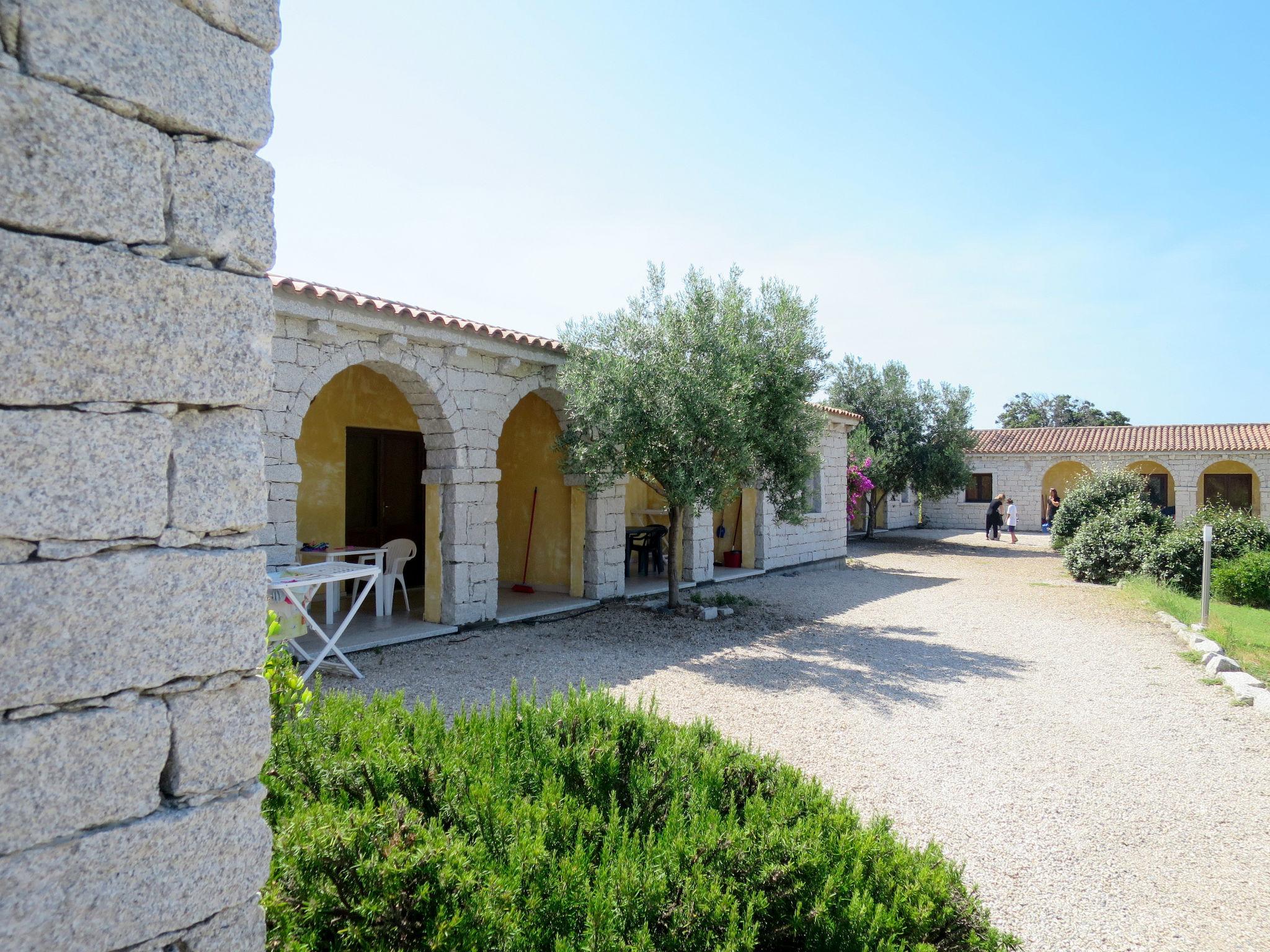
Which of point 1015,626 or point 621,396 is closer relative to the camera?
point 621,396

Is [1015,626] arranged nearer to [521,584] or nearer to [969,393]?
[521,584]

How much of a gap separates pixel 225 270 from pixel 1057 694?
264 inches

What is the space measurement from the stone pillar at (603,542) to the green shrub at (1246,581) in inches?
361

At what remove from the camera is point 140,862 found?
152 centimetres

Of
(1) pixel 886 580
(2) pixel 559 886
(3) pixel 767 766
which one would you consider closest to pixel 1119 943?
(3) pixel 767 766

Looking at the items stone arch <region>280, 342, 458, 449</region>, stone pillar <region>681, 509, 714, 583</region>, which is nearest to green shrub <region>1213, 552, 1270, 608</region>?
stone pillar <region>681, 509, 714, 583</region>

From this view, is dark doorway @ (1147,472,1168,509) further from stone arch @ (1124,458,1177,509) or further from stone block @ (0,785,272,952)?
stone block @ (0,785,272,952)

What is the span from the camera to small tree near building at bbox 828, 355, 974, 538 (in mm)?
20656

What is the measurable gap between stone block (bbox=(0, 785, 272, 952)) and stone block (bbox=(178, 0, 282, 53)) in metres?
1.63

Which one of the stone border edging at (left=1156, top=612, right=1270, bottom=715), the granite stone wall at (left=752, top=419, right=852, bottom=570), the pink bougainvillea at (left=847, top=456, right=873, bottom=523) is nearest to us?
the stone border edging at (left=1156, top=612, right=1270, bottom=715)

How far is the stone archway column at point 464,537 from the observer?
7969 mm

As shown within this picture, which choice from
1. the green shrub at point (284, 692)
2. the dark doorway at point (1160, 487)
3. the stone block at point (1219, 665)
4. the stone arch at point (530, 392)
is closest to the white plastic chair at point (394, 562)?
the stone arch at point (530, 392)

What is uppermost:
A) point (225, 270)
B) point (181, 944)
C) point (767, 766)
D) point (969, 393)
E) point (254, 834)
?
point (969, 393)

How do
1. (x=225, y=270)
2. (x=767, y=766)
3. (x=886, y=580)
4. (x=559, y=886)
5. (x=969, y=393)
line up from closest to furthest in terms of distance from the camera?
(x=225, y=270) < (x=559, y=886) < (x=767, y=766) < (x=886, y=580) < (x=969, y=393)
